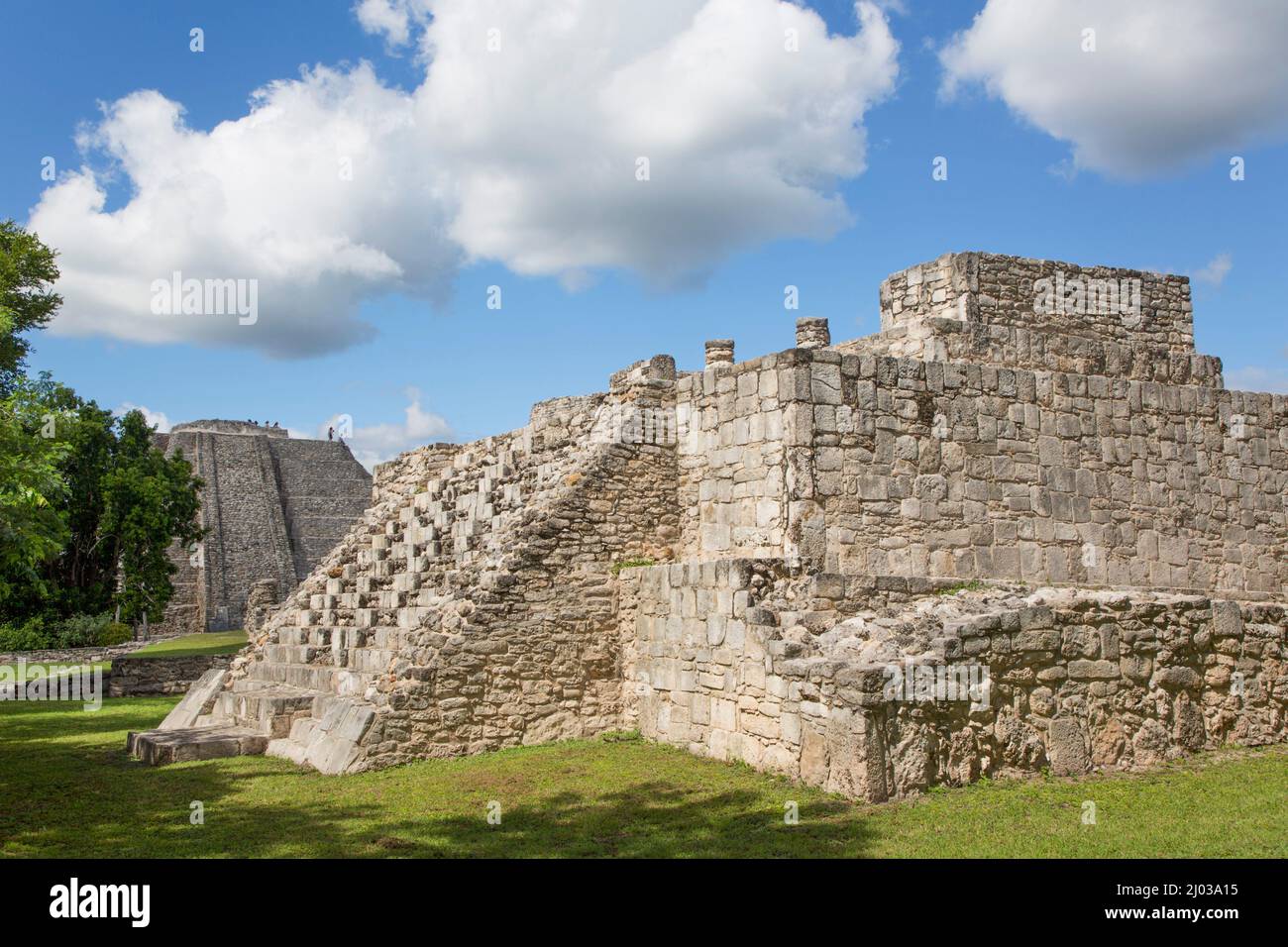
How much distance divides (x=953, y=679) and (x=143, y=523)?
82.9 ft

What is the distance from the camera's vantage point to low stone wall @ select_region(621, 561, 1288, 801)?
8.13 meters

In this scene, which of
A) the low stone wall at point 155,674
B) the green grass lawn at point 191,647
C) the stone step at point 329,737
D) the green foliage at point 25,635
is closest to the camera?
the stone step at point 329,737

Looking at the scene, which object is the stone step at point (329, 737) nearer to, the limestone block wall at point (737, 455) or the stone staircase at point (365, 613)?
the stone staircase at point (365, 613)

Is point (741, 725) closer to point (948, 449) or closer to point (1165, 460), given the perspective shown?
point (948, 449)

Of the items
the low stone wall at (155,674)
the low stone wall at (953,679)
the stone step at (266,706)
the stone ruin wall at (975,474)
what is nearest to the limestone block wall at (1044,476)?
the stone ruin wall at (975,474)

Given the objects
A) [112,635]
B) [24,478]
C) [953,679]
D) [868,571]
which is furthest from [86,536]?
[953,679]

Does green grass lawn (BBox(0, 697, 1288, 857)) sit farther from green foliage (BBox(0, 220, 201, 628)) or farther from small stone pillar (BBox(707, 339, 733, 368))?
green foliage (BBox(0, 220, 201, 628))

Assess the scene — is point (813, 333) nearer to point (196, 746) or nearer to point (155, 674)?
point (196, 746)

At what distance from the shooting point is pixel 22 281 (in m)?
23.7

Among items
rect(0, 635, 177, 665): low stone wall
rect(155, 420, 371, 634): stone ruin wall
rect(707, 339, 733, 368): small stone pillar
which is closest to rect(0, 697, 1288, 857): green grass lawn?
rect(707, 339, 733, 368): small stone pillar

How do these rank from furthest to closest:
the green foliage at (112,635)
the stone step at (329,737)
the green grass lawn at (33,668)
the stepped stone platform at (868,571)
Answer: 1. the green foliage at (112,635)
2. the green grass lawn at (33,668)
3. the stone step at (329,737)
4. the stepped stone platform at (868,571)

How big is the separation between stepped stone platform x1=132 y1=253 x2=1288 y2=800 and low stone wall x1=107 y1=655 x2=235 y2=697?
7977 mm

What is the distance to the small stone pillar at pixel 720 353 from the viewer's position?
13062 millimetres

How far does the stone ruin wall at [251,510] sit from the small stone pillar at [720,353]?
34.0 m
